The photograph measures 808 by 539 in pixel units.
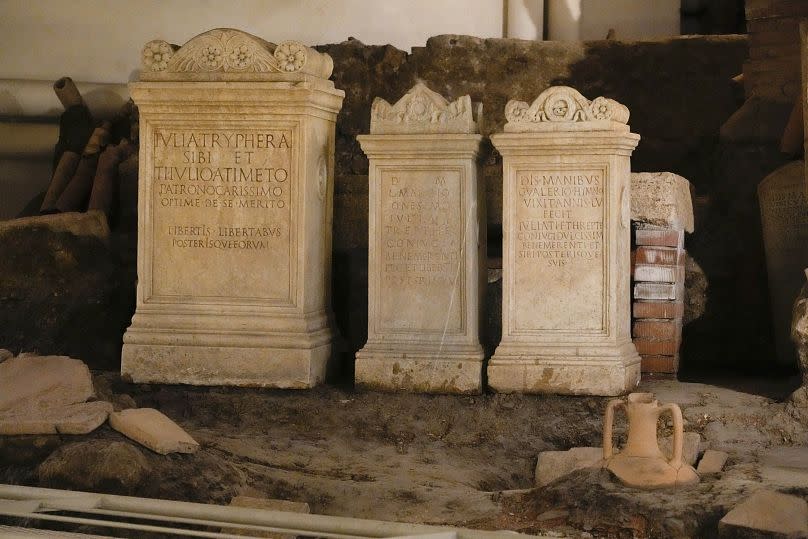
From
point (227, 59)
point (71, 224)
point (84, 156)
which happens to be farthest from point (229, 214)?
point (84, 156)

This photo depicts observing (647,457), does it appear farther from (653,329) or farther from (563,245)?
(653,329)

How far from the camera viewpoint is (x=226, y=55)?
7.02 m

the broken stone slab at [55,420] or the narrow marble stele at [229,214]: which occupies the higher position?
the narrow marble stele at [229,214]

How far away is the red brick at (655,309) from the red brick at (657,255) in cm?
23

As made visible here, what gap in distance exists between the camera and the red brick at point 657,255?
23.8ft

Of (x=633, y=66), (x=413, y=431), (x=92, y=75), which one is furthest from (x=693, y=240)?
(x=92, y=75)

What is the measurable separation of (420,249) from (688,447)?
81.9 inches

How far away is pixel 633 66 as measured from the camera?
33.3 ft

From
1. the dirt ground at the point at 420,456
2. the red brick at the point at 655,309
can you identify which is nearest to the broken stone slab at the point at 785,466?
the dirt ground at the point at 420,456

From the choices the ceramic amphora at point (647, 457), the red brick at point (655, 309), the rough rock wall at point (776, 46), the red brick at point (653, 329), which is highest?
the rough rock wall at point (776, 46)

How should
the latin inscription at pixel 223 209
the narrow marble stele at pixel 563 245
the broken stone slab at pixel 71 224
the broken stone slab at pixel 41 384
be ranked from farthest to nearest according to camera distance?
the broken stone slab at pixel 71 224
the latin inscription at pixel 223 209
the narrow marble stele at pixel 563 245
the broken stone slab at pixel 41 384

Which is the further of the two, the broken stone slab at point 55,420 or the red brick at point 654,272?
the red brick at point 654,272

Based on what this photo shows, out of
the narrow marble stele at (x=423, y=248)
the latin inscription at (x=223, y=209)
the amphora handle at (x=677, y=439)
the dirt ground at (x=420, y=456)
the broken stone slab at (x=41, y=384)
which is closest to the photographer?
the dirt ground at (x=420, y=456)

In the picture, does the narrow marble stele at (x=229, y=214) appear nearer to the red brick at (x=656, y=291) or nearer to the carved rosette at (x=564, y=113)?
the carved rosette at (x=564, y=113)
